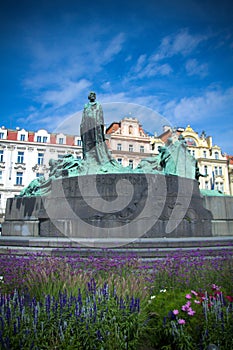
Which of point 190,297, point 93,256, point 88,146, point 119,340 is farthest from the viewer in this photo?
point 88,146

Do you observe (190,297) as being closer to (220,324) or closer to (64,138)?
(220,324)

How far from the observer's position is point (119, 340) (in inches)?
108

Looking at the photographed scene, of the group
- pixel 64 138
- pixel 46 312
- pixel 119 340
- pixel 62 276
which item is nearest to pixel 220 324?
pixel 119 340

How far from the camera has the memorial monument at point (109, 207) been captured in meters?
9.18

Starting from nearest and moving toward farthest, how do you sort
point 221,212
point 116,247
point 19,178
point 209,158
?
point 116,247 < point 221,212 < point 19,178 < point 209,158

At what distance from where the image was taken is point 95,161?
39.2ft

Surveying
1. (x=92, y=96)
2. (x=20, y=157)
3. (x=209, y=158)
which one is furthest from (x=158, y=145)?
(x=92, y=96)

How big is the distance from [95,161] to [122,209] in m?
3.34

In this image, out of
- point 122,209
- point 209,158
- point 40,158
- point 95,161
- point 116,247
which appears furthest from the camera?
point 209,158

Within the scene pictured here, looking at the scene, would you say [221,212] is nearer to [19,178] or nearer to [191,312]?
[191,312]

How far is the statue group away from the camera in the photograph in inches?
463

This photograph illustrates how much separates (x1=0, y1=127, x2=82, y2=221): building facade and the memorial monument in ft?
94.7

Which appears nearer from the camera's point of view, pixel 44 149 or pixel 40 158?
pixel 40 158

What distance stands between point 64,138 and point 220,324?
44144 mm
